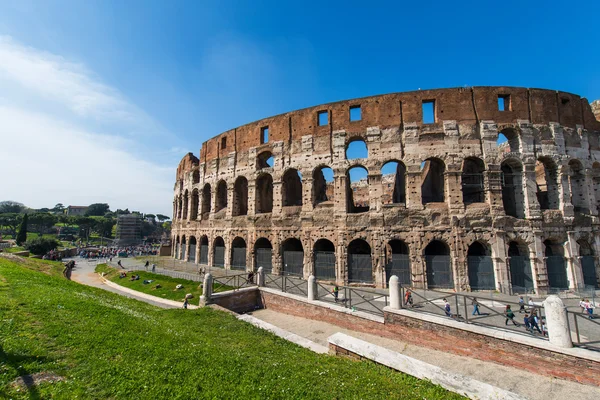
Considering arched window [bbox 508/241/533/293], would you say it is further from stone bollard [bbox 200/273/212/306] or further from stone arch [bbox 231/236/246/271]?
stone arch [bbox 231/236/246/271]

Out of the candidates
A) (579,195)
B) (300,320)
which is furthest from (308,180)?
(579,195)

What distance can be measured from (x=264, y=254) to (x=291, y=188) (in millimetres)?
5726

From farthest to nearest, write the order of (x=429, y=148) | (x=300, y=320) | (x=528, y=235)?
(x=429, y=148)
(x=528, y=235)
(x=300, y=320)

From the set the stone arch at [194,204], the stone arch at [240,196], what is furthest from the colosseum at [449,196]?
the stone arch at [194,204]

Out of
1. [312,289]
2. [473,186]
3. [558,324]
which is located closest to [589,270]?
[473,186]

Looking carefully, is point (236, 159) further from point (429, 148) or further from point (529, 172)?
point (529, 172)

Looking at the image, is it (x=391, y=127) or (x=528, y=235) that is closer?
(x=528, y=235)

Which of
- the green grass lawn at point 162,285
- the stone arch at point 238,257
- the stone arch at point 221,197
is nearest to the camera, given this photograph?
the green grass lawn at point 162,285

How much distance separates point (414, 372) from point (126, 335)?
6041 mm

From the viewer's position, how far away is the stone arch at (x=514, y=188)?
16141 millimetres

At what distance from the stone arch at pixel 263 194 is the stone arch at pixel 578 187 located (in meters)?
20.3

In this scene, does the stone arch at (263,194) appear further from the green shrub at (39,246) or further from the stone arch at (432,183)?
the green shrub at (39,246)

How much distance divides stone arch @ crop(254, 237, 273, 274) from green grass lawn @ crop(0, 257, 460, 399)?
12.3m

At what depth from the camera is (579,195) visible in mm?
16828
